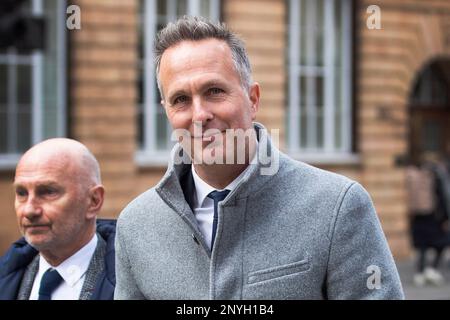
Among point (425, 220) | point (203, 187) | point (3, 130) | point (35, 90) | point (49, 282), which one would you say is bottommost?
point (425, 220)

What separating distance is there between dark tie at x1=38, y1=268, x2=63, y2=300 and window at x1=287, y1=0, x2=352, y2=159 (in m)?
10.1

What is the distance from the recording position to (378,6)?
13.0m

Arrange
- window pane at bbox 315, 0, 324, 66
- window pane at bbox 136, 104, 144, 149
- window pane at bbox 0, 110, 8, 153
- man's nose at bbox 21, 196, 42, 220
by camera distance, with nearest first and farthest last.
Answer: man's nose at bbox 21, 196, 42, 220
window pane at bbox 0, 110, 8, 153
window pane at bbox 136, 104, 144, 149
window pane at bbox 315, 0, 324, 66

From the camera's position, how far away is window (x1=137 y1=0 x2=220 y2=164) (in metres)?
11.7

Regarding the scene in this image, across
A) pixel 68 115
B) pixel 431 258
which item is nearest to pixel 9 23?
pixel 68 115

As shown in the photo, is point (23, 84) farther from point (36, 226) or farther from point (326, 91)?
point (36, 226)

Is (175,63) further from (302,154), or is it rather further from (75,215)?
(302,154)

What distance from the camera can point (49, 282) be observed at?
9.57ft

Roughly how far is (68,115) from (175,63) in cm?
932

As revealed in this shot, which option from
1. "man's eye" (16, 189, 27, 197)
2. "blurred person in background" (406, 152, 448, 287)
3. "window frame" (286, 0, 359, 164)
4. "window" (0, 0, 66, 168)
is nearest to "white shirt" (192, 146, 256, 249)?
"man's eye" (16, 189, 27, 197)

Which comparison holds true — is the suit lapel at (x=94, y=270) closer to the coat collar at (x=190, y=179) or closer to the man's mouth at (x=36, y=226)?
the man's mouth at (x=36, y=226)

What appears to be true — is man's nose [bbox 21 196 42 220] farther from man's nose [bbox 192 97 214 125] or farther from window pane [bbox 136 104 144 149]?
window pane [bbox 136 104 144 149]

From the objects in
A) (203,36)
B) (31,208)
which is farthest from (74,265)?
(203,36)

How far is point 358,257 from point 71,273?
1318 millimetres
